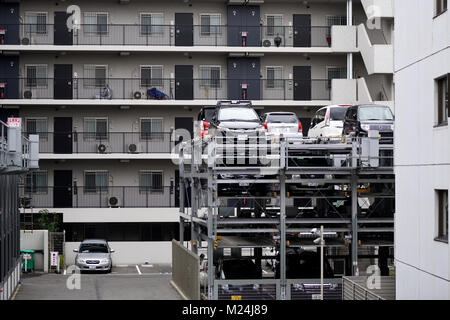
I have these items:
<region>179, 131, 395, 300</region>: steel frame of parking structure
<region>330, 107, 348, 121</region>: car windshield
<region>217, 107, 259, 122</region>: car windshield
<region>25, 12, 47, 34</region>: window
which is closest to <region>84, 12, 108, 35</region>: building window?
<region>25, 12, 47, 34</region>: window

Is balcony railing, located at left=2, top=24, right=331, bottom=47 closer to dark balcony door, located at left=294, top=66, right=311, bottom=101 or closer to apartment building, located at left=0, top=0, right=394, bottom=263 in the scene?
apartment building, located at left=0, top=0, right=394, bottom=263

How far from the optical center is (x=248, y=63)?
167 feet

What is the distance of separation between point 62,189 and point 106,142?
3.91 m

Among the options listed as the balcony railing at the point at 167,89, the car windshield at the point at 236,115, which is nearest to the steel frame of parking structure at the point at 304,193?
the car windshield at the point at 236,115

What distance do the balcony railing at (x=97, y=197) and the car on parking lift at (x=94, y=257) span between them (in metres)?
5.36

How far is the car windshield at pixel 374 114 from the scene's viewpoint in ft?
100

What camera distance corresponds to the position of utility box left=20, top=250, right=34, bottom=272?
42594 millimetres

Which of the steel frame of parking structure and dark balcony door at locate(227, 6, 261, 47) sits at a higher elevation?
dark balcony door at locate(227, 6, 261, 47)

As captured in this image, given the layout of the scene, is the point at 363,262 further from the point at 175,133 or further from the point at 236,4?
the point at 236,4

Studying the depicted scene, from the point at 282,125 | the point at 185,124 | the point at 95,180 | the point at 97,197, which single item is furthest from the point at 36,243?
the point at 282,125

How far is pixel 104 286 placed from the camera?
36.7 m

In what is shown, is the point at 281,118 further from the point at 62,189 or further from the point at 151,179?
the point at 62,189

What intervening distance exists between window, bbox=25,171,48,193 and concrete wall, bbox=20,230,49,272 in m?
5.43

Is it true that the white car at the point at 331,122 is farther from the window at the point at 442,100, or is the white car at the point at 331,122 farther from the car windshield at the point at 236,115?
the window at the point at 442,100
